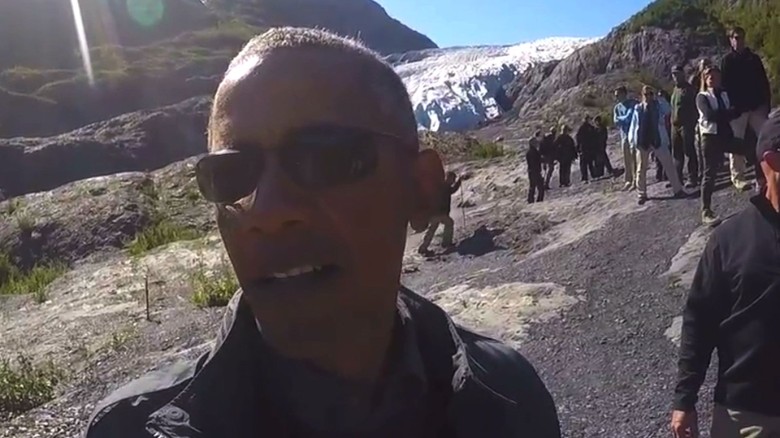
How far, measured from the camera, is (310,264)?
1.19 meters

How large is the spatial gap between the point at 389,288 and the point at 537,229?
1272 centimetres

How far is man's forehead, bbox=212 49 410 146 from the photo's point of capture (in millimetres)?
1249

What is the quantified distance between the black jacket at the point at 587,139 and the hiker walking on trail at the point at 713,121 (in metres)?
6.66

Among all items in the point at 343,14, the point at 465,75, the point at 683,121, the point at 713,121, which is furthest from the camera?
the point at 343,14

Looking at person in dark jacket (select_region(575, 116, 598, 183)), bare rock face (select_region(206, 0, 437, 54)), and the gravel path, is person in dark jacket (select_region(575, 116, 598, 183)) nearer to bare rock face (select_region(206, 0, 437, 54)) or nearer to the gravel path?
the gravel path

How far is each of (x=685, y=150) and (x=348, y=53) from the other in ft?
39.2

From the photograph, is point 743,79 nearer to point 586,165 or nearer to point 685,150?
point 685,150

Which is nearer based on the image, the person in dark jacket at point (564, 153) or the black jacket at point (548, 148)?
the person in dark jacket at point (564, 153)

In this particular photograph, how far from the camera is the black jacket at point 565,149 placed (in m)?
17.4

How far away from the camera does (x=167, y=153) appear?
33219mm

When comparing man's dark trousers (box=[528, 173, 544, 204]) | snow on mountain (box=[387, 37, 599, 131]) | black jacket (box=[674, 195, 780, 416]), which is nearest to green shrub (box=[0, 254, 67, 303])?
man's dark trousers (box=[528, 173, 544, 204])

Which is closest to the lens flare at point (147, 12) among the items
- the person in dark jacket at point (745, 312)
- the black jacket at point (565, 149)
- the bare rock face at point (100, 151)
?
the bare rock face at point (100, 151)

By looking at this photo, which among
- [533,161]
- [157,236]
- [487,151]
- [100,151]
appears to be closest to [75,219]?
[157,236]

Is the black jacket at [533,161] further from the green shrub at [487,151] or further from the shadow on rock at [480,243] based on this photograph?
the green shrub at [487,151]
